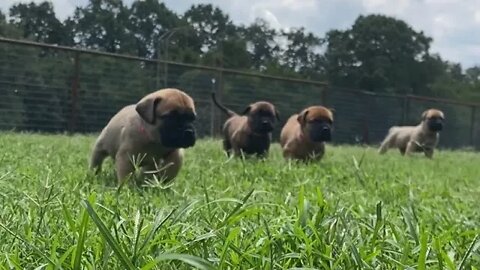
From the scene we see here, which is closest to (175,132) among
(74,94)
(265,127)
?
(265,127)

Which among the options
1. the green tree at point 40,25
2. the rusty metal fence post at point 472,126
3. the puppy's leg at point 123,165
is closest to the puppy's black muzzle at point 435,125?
the puppy's leg at point 123,165

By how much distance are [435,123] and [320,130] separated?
5.71 meters

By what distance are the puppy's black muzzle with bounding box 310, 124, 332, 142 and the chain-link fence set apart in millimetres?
7755

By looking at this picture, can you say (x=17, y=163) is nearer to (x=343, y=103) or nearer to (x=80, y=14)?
(x=343, y=103)

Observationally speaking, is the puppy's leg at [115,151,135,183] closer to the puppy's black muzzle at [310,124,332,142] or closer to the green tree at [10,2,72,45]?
the puppy's black muzzle at [310,124,332,142]

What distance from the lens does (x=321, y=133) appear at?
764 cm

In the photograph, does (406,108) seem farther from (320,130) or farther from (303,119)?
(320,130)

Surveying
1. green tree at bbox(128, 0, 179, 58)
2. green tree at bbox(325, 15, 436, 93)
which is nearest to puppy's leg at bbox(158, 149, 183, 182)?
green tree at bbox(128, 0, 179, 58)

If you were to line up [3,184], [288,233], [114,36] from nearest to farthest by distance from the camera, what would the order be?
[288,233], [3,184], [114,36]

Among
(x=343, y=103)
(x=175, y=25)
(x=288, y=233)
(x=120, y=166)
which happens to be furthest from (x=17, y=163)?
(x=175, y=25)

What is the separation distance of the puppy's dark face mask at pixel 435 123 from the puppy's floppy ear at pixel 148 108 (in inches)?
359

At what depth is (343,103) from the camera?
22125mm

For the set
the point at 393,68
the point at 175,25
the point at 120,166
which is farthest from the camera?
the point at 393,68

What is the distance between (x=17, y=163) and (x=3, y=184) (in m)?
1.98
